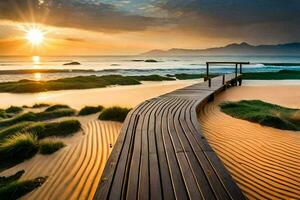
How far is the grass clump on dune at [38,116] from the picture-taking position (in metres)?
11.9

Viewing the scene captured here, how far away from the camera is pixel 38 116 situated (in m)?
12.6

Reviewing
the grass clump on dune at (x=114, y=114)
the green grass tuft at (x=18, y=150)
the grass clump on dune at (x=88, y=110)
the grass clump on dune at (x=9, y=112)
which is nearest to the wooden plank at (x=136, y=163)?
the green grass tuft at (x=18, y=150)

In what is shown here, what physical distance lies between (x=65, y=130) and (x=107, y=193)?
6.66 m

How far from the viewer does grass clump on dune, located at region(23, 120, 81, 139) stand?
950 centimetres

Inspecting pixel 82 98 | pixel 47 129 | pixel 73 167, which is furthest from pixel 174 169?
pixel 82 98

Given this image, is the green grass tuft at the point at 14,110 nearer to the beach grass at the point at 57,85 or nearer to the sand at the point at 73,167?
the sand at the point at 73,167

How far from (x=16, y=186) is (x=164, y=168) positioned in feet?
10.9

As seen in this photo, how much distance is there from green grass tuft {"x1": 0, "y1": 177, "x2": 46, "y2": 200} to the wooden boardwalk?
6.66 ft

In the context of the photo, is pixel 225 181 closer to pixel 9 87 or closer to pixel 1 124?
pixel 1 124

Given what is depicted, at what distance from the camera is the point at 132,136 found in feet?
21.1

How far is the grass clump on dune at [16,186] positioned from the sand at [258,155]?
4.28 meters

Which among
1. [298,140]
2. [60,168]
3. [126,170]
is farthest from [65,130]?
[298,140]

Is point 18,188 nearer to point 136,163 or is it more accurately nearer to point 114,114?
point 136,163

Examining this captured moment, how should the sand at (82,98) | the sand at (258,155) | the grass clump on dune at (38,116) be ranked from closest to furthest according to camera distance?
the sand at (258,155)
the grass clump on dune at (38,116)
the sand at (82,98)
